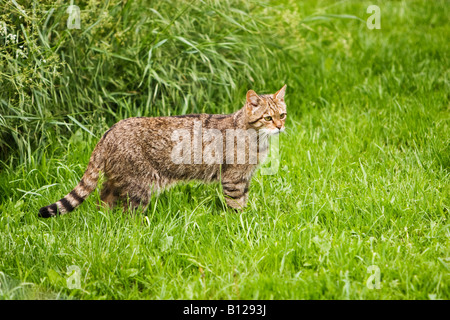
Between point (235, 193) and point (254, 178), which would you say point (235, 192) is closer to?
point (235, 193)

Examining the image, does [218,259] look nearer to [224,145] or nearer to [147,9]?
[224,145]

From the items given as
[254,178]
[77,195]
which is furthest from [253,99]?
[77,195]

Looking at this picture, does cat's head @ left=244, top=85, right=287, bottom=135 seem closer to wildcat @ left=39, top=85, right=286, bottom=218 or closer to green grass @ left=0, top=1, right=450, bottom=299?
wildcat @ left=39, top=85, right=286, bottom=218

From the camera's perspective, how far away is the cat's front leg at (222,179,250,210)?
391 centimetres

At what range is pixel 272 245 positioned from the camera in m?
3.23

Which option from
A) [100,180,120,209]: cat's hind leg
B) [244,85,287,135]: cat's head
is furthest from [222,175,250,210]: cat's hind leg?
[100,180,120,209]: cat's hind leg

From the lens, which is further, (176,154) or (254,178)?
(254,178)

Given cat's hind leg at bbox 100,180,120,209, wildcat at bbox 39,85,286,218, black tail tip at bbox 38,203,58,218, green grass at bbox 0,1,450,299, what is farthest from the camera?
cat's hind leg at bbox 100,180,120,209

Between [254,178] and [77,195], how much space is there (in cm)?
153

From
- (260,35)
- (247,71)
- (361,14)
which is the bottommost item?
(247,71)

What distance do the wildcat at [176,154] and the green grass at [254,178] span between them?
0.17 meters

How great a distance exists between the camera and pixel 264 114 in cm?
393

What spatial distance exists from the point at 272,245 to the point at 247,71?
2.81 meters
